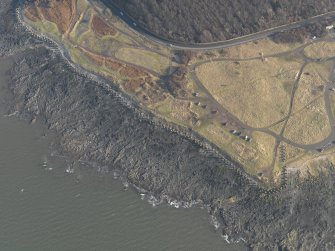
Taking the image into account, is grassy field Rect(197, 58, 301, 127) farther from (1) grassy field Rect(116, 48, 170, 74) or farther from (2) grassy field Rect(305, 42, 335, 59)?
(1) grassy field Rect(116, 48, 170, 74)

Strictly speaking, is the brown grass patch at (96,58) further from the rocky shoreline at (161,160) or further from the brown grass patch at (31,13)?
the brown grass patch at (31,13)

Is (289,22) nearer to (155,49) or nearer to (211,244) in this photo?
(155,49)

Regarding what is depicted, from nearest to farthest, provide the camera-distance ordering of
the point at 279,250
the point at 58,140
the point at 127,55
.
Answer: the point at 279,250 → the point at 58,140 → the point at 127,55

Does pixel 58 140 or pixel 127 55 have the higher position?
pixel 127 55

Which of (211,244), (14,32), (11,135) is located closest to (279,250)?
(211,244)

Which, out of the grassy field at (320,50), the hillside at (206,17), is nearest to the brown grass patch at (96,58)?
the hillside at (206,17)

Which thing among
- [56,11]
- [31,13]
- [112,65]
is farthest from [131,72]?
[31,13]

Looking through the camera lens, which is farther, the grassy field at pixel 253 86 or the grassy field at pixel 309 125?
the grassy field at pixel 253 86
